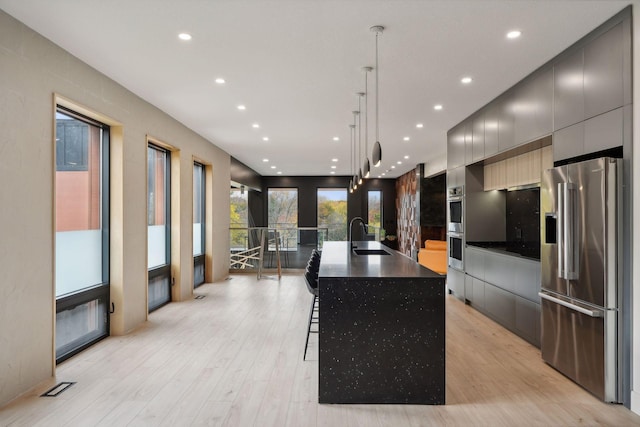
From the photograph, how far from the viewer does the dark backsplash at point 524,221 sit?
15.8 ft

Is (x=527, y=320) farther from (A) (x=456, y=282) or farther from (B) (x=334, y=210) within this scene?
(B) (x=334, y=210)

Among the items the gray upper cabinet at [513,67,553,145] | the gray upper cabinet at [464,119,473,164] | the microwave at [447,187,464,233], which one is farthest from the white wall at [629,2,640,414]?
the microwave at [447,187,464,233]

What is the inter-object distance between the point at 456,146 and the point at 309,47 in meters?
3.69

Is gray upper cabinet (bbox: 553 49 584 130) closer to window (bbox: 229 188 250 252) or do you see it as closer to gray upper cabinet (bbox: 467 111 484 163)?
gray upper cabinet (bbox: 467 111 484 163)

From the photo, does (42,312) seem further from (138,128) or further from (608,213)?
(608,213)

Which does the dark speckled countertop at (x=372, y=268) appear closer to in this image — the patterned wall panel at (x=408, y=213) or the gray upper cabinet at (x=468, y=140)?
the gray upper cabinet at (x=468, y=140)

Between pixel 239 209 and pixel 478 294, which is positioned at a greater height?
pixel 239 209

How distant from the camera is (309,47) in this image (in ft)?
11.0

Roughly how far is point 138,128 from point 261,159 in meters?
5.26

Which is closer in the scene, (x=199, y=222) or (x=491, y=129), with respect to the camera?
(x=491, y=129)

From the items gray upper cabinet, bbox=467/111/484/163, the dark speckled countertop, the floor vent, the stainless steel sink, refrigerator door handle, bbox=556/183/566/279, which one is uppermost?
gray upper cabinet, bbox=467/111/484/163

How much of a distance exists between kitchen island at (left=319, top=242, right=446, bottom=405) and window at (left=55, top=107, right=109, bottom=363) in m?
2.53

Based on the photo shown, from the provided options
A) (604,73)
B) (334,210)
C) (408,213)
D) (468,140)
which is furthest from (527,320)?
(334,210)

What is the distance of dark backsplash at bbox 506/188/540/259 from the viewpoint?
480 cm
